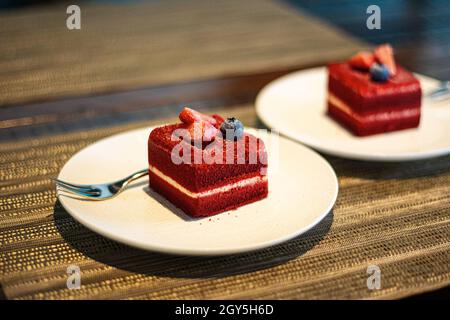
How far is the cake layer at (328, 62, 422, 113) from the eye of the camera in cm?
186

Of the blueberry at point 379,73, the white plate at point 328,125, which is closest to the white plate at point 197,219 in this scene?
the white plate at point 328,125

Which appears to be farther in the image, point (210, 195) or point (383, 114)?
point (383, 114)

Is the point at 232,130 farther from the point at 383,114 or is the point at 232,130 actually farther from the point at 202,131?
the point at 383,114

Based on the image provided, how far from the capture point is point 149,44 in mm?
2648

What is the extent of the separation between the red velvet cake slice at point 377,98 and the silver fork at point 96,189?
0.69 metres

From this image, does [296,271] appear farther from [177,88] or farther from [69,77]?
[69,77]

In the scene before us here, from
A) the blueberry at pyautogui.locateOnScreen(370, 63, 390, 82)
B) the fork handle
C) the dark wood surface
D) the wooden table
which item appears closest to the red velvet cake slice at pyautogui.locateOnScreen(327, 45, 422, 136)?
the blueberry at pyautogui.locateOnScreen(370, 63, 390, 82)

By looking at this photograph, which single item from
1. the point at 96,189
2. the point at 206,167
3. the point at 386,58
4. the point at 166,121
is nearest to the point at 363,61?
the point at 386,58

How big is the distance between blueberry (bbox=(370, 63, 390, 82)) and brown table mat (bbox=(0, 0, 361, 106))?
0.58 metres

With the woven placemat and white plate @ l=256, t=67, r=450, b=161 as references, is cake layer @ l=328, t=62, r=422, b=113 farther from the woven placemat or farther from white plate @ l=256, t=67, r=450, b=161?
the woven placemat

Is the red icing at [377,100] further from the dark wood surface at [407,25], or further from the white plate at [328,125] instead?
the dark wood surface at [407,25]

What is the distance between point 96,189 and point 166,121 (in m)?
0.52

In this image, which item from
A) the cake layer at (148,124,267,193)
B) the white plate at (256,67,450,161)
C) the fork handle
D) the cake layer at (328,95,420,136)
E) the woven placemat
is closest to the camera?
the woven placemat

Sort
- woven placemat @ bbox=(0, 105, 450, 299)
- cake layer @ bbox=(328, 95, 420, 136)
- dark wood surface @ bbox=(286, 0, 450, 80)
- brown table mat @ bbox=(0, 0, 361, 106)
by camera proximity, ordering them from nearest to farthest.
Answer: woven placemat @ bbox=(0, 105, 450, 299)
cake layer @ bbox=(328, 95, 420, 136)
brown table mat @ bbox=(0, 0, 361, 106)
dark wood surface @ bbox=(286, 0, 450, 80)
